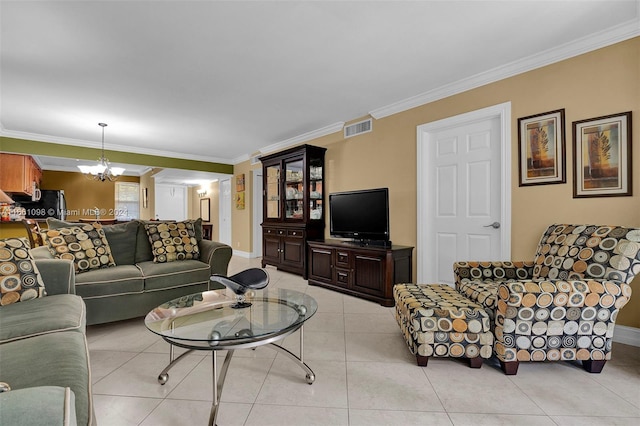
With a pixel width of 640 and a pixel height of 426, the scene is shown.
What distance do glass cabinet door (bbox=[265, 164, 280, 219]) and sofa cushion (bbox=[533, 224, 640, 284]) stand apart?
3.83 metres

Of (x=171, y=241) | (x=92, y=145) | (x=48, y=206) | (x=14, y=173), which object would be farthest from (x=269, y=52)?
(x=48, y=206)

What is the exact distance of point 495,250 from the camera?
3.07 m

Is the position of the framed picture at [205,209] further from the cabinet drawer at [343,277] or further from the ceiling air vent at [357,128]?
the cabinet drawer at [343,277]

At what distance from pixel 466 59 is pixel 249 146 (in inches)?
171

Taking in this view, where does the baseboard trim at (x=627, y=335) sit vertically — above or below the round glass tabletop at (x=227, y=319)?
below

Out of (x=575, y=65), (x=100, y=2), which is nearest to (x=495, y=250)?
(x=575, y=65)

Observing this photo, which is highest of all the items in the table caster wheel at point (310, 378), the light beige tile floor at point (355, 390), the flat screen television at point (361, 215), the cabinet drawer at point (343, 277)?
the flat screen television at point (361, 215)

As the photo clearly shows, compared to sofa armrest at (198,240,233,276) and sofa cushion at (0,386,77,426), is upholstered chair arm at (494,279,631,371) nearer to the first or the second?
sofa cushion at (0,386,77,426)

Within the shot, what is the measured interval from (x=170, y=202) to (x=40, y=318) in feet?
29.8

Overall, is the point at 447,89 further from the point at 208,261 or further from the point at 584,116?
the point at 208,261

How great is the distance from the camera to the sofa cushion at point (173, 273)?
2.78 m

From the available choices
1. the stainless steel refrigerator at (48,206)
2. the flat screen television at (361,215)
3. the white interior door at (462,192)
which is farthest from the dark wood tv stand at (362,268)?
the stainless steel refrigerator at (48,206)

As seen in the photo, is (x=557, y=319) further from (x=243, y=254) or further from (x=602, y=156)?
(x=243, y=254)

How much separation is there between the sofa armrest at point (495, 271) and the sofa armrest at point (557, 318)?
2.15 feet
